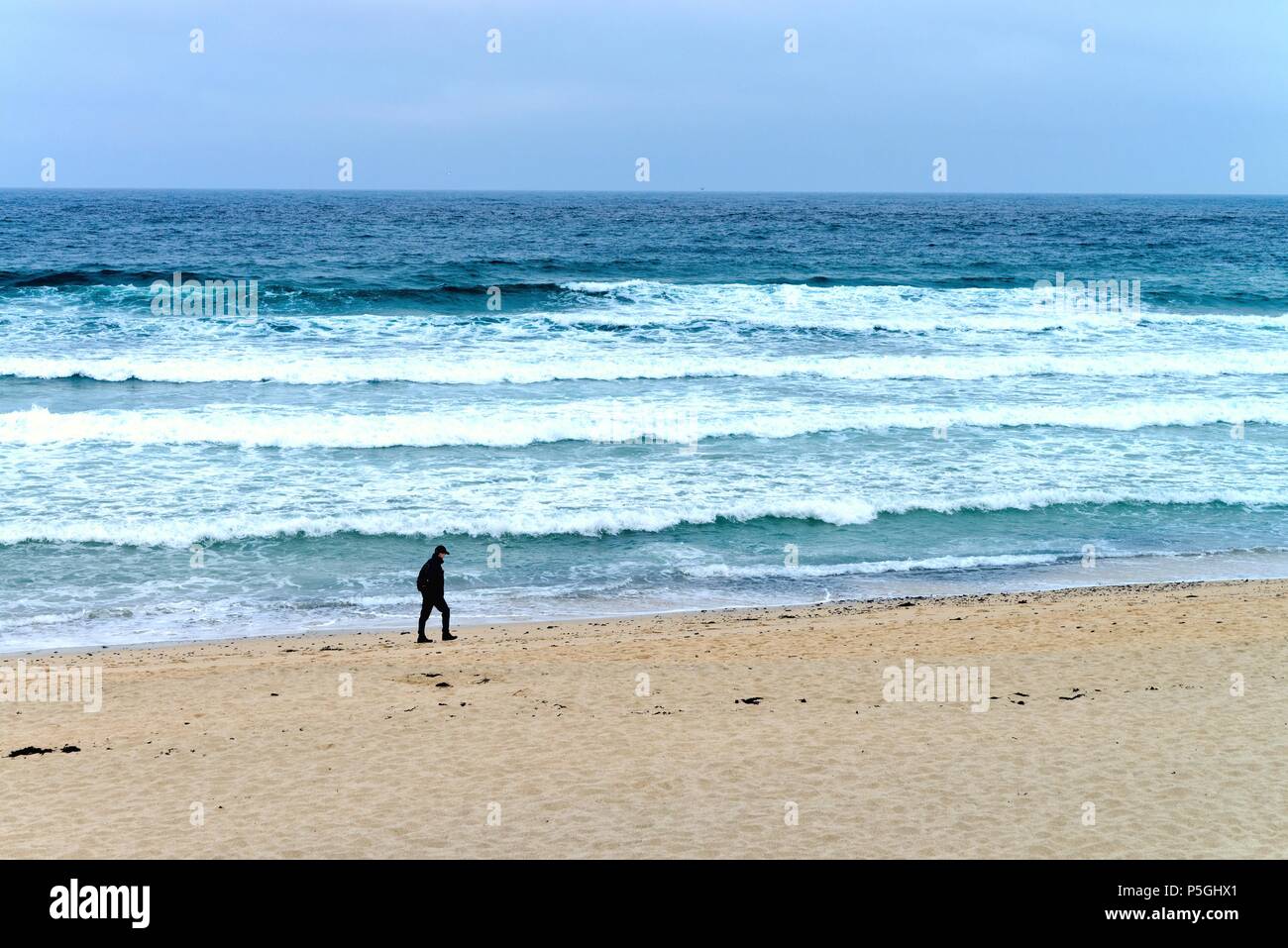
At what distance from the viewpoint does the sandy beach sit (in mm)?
7918

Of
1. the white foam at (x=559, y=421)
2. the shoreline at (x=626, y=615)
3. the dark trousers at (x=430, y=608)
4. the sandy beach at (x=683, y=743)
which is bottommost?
the sandy beach at (x=683, y=743)

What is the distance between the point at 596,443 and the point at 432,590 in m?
9.41

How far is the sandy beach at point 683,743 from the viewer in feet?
26.0

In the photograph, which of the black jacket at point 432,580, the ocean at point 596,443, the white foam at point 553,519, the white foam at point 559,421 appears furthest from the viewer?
the white foam at point 559,421

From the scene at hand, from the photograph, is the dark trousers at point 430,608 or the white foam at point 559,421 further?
the white foam at point 559,421

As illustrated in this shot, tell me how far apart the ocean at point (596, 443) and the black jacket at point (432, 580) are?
1175 mm

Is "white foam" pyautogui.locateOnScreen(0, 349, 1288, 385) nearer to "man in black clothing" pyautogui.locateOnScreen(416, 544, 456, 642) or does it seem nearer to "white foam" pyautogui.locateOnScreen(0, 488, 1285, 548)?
"white foam" pyautogui.locateOnScreen(0, 488, 1285, 548)

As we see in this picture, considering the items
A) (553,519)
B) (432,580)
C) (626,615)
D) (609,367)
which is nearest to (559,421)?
(553,519)

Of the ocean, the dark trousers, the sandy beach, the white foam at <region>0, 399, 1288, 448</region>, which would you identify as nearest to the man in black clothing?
the dark trousers

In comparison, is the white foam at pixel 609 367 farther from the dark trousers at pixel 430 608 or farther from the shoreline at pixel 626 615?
the dark trousers at pixel 430 608

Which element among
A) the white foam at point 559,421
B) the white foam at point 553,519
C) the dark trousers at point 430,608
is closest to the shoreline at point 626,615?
the dark trousers at point 430,608

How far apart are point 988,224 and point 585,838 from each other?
85.5 m

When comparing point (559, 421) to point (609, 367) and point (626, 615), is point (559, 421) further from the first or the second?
point (626, 615)
